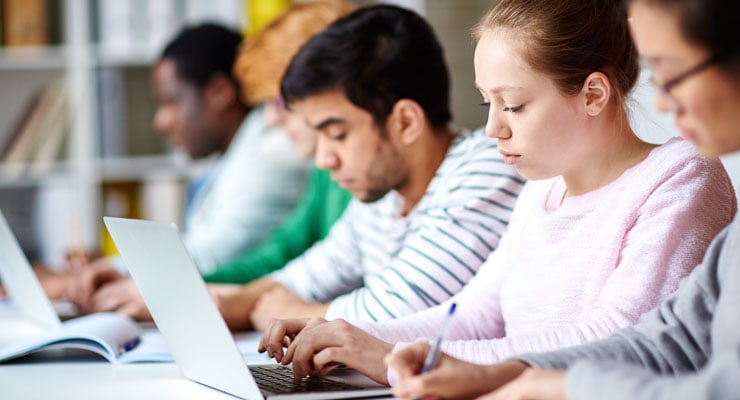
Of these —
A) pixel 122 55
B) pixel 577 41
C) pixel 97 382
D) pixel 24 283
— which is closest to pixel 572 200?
pixel 577 41

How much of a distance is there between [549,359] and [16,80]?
3.07 m

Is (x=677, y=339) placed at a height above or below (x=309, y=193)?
below

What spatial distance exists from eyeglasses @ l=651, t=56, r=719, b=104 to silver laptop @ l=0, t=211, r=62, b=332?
1.22 metres

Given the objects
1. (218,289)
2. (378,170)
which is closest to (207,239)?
(218,289)

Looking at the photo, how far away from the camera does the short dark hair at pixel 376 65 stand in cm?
154

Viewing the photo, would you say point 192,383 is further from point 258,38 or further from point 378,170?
point 258,38

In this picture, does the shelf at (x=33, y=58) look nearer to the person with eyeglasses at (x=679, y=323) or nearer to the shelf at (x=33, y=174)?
the shelf at (x=33, y=174)

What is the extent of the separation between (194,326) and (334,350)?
0.15 m

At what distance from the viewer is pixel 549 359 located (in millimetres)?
868

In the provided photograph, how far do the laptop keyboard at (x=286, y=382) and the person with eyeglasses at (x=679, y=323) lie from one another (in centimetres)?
19

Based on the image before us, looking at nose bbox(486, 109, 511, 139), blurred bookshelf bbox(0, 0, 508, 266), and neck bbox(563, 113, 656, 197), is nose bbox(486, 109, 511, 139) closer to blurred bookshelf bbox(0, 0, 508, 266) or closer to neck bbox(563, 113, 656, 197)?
neck bbox(563, 113, 656, 197)

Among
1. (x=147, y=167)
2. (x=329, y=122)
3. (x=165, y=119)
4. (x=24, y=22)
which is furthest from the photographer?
(x=147, y=167)

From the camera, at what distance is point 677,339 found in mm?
866

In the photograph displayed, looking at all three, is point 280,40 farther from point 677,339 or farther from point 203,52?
point 677,339
